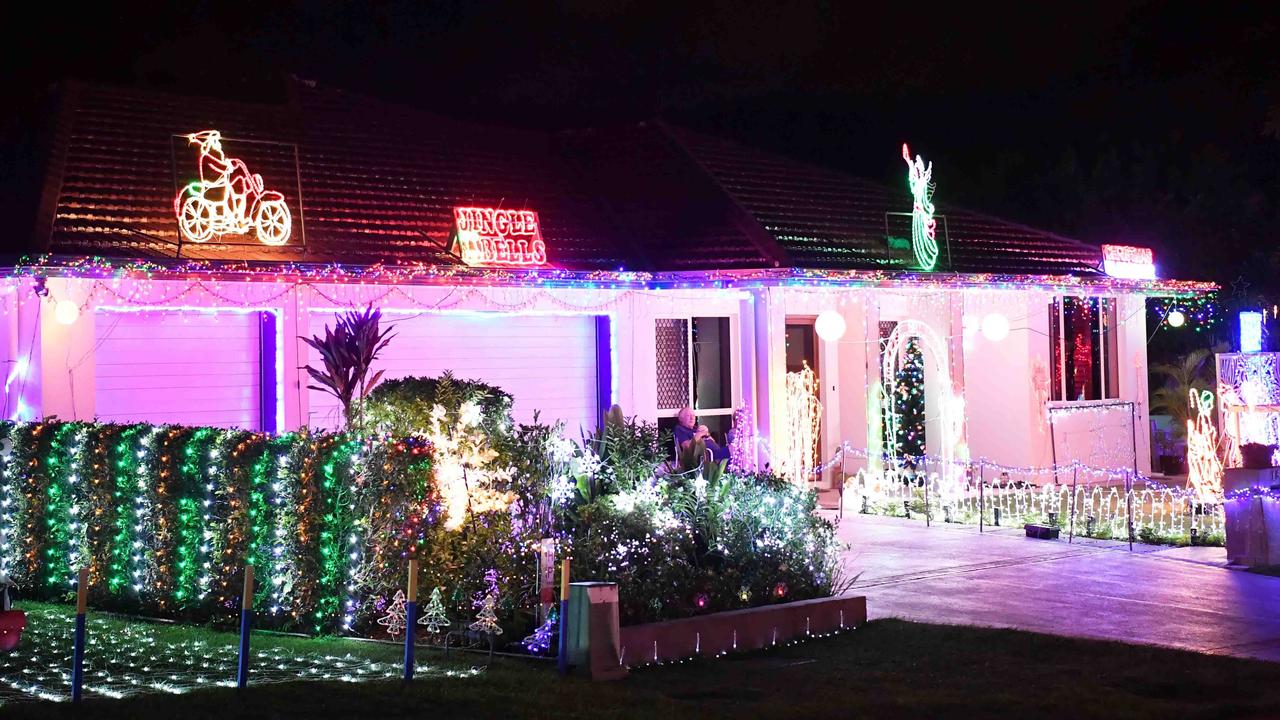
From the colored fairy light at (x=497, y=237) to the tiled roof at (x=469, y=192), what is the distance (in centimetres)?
31

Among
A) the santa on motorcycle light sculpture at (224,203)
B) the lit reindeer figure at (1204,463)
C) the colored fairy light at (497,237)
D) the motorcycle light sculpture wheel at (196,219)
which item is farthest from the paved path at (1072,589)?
the motorcycle light sculpture wheel at (196,219)

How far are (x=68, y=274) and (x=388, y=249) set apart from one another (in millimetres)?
4016

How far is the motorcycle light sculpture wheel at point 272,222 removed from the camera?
16875 millimetres

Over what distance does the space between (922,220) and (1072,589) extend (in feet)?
27.9

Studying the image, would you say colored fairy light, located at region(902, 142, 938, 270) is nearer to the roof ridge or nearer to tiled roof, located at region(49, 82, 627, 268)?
the roof ridge

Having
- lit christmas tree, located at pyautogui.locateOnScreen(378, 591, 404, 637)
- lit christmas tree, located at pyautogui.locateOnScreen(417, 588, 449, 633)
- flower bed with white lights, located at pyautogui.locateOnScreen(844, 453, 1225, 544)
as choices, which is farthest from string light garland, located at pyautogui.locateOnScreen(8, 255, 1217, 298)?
lit christmas tree, located at pyautogui.locateOnScreen(417, 588, 449, 633)

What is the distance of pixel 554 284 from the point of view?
18.7 meters

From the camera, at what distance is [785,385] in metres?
19.5

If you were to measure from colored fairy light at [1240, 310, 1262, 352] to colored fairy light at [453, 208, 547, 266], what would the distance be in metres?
9.49

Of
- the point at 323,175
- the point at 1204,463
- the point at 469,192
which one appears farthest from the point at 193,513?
the point at 1204,463

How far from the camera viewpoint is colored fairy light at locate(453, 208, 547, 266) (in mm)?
18172

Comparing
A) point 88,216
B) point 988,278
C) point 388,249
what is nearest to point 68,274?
point 88,216

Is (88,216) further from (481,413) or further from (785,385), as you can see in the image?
(785,385)

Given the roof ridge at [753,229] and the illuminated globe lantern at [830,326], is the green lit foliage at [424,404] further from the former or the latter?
the illuminated globe lantern at [830,326]
